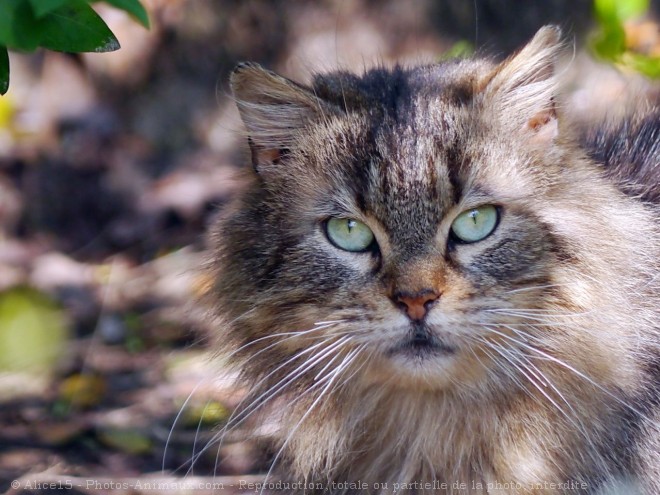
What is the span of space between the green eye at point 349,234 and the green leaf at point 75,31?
0.90 meters

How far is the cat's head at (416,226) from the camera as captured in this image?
2.62 metres

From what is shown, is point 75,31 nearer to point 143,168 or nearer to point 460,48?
point 460,48

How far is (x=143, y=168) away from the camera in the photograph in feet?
18.5

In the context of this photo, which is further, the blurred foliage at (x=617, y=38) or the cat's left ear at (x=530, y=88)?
the blurred foliage at (x=617, y=38)

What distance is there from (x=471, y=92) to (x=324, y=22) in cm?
325

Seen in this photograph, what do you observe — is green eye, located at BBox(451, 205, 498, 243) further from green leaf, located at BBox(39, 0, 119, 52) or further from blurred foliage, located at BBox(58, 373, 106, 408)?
blurred foliage, located at BBox(58, 373, 106, 408)

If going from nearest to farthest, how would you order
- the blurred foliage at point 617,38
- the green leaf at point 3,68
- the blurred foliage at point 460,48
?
the green leaf at point 3,68
the blurred foliage at point 617,38
the blurred foliage at point 460,48

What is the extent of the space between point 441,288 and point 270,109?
0.84 metres

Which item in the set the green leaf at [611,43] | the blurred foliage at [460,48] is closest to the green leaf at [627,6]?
the green leaf at [611,43]

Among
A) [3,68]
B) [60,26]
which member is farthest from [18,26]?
[3,68]

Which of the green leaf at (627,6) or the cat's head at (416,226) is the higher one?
the green leaf at (627,6)

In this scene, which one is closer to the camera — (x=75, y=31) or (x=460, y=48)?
(x=75, y=31)

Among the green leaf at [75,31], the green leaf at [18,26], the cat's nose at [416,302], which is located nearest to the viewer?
the green leaf at [18,26]

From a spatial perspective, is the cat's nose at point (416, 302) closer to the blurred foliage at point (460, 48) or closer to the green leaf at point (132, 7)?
the green leaf at point (132, 7)
